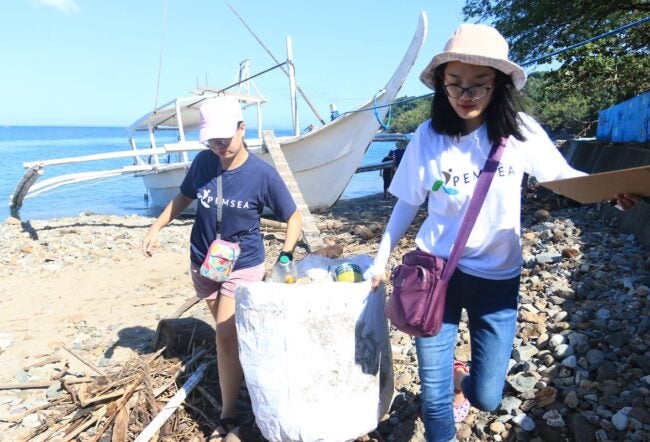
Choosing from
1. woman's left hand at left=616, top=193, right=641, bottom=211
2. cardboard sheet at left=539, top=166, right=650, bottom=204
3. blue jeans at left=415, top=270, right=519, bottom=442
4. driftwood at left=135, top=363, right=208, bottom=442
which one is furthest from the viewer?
driftwood at left=135, top=363, right=208, bottom=442

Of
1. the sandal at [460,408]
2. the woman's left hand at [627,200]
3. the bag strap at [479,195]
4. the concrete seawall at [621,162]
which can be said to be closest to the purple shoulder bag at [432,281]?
the bag strap at [479,195]

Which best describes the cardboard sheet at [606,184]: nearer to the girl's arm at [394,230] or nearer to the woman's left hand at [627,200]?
the woman's left hand at [627,200]

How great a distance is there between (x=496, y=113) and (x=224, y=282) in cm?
177

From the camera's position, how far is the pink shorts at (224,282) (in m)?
2.92

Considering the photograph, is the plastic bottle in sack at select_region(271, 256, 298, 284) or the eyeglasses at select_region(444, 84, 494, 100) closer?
the eyeglasses at select_region(444, 84, 494, 100)

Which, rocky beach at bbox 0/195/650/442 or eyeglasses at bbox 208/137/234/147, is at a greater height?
eyeglasses at bbox 208/137/234/147

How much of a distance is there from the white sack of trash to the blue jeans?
0.30 metres

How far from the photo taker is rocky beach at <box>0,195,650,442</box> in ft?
8.72

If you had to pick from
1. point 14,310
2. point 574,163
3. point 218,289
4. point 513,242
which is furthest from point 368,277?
point 574,163

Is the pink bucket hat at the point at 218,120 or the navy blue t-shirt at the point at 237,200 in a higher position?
the pink bucket hat at the point at 218,120

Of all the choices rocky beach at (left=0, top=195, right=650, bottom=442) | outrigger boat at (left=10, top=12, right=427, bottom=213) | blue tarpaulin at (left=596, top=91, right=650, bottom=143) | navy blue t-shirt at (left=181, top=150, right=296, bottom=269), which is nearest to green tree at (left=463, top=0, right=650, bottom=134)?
blue tarpaulin at (left=596, top=91, right=650, bottom=143)

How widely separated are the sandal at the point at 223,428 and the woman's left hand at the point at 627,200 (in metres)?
2.22

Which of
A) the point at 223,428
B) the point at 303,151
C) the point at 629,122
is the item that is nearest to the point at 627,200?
the point at 223,428

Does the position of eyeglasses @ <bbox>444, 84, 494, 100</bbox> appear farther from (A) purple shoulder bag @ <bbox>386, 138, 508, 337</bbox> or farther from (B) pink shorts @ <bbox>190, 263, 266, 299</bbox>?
(B) pink shorts @ <bbox>190, 263, 266, 299</bbox>
